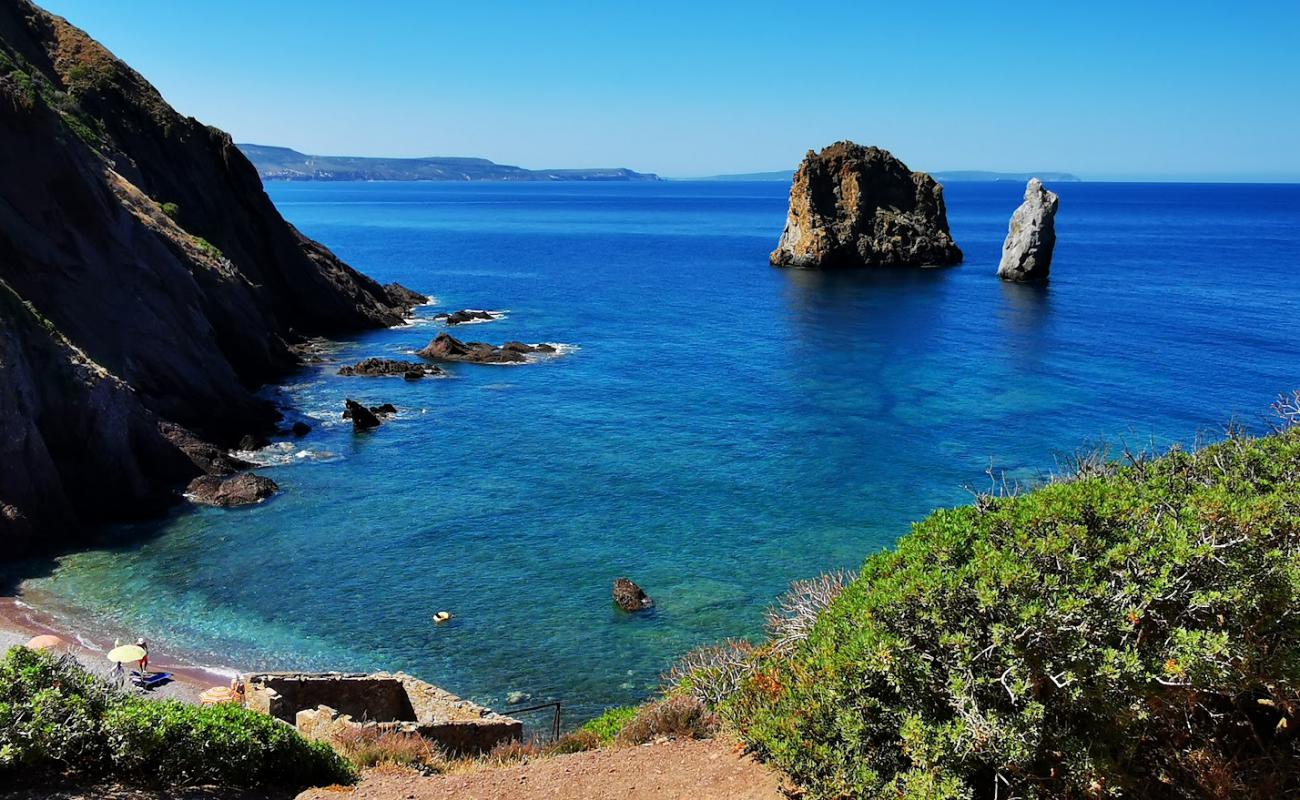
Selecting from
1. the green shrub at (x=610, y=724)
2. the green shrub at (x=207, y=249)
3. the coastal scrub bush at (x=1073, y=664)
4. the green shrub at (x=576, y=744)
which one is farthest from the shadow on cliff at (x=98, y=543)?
the coastal scrub bush at (x=1073, y=664)

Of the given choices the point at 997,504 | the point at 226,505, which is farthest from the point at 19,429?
the point at 997,504

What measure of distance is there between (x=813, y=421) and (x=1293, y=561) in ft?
130

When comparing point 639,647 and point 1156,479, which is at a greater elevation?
point 1156,479

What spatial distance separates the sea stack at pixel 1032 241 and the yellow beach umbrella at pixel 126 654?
97.7 m

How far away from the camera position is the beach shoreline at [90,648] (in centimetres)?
2456

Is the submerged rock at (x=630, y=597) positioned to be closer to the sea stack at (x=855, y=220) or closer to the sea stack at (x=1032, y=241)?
the sea stack at (x=1032, y=241)

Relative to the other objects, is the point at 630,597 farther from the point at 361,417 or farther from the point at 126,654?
the point at 361,417

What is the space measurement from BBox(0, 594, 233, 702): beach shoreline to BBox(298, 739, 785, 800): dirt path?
11773mm

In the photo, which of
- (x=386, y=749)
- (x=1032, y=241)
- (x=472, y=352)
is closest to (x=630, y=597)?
(x=386, y=749)

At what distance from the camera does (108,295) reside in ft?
142

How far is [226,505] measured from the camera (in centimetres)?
3766

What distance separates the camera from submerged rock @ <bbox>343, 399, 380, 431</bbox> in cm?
4841

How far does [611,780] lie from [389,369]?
49.5 meters

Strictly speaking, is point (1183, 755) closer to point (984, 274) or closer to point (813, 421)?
point (813, 421)
